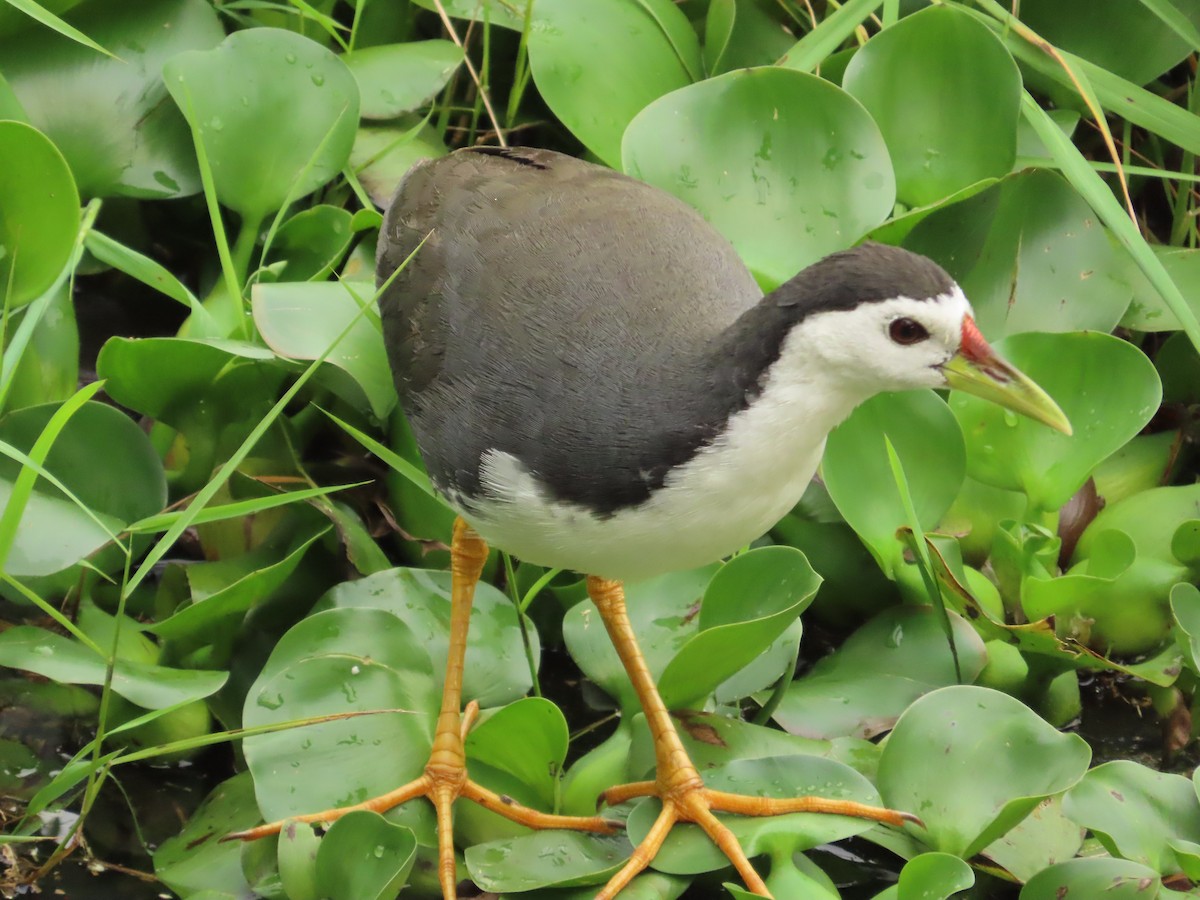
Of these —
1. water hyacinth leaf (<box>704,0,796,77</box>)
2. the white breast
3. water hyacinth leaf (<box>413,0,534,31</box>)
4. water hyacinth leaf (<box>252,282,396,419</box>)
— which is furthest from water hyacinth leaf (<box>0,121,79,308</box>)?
water hyacinth leaf (<box>704,0,796,77</box>)

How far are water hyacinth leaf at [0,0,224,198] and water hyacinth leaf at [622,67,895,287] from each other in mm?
889

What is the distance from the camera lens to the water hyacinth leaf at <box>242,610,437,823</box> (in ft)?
7.30

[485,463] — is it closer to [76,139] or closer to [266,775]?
[266,775]

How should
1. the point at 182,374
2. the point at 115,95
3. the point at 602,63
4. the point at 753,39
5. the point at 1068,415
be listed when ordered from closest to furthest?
the point at 182,374
the point at 1068,415
the point at 115,95
the point at 602,63
the point at 753,39

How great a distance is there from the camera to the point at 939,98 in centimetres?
276

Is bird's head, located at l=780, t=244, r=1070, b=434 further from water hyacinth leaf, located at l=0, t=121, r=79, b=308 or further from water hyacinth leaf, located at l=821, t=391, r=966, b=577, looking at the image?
water hyacinth leaf, located at l=0, t=121, r=79, b=308

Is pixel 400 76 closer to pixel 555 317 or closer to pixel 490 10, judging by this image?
pixel 490 10

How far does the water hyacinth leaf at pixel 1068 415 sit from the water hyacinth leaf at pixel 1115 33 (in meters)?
0.87

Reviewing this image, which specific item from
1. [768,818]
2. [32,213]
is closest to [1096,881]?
[768,818]

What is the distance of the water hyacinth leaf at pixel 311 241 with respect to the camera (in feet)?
9.03

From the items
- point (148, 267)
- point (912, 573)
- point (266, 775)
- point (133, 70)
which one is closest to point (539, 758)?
point (266, 775)

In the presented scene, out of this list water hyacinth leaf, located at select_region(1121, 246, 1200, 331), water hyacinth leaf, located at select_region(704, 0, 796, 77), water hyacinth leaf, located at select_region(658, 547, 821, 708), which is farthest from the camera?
water hyacinth leaf, located at select_region(704, 0, 796, 77)

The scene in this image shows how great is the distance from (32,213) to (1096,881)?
184 centimetres

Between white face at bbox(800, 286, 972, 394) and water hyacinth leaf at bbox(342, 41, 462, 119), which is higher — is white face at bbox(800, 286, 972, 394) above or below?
above
